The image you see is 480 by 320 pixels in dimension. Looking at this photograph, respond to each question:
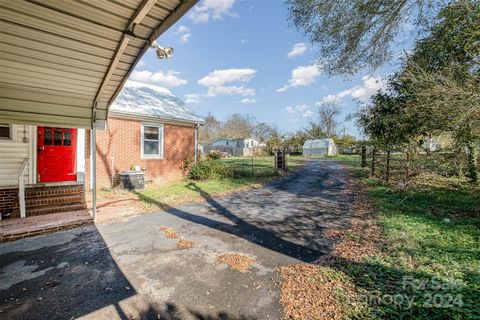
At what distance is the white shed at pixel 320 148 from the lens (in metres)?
42.0

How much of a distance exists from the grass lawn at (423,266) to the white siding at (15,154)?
25.0 ft

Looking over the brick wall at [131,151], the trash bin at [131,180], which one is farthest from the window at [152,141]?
the trash bin at [131,180]

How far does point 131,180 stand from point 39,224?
163 inches

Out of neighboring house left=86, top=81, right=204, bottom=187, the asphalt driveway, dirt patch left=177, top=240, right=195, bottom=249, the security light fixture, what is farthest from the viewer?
neighboring house left=86, top=81, right=204, bottom=187

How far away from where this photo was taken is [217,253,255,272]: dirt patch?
3.46 meters

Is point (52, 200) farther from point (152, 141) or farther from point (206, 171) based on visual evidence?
point (206, 171)

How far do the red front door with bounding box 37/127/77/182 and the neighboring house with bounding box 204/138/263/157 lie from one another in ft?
107

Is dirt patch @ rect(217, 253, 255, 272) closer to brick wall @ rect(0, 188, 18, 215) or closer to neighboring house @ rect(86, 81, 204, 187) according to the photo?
brick wall @ rect(0, 188, 18, 215)

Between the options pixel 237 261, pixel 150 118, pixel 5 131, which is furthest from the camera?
pixel 150 118

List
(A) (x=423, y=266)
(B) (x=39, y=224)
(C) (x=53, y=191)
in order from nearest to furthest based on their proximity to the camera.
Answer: (A) (x=423, y=266)
(B) (x=39, y=224)
(C) (x=53, y=191)

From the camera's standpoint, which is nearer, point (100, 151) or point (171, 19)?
point (171, 19)

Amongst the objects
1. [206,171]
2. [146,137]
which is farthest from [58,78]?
[206,171]

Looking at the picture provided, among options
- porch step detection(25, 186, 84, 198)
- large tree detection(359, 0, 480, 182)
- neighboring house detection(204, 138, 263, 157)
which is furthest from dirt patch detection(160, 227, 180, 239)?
neighboring house detection(204, 138, 263, 157)

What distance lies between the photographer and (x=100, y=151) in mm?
8977
